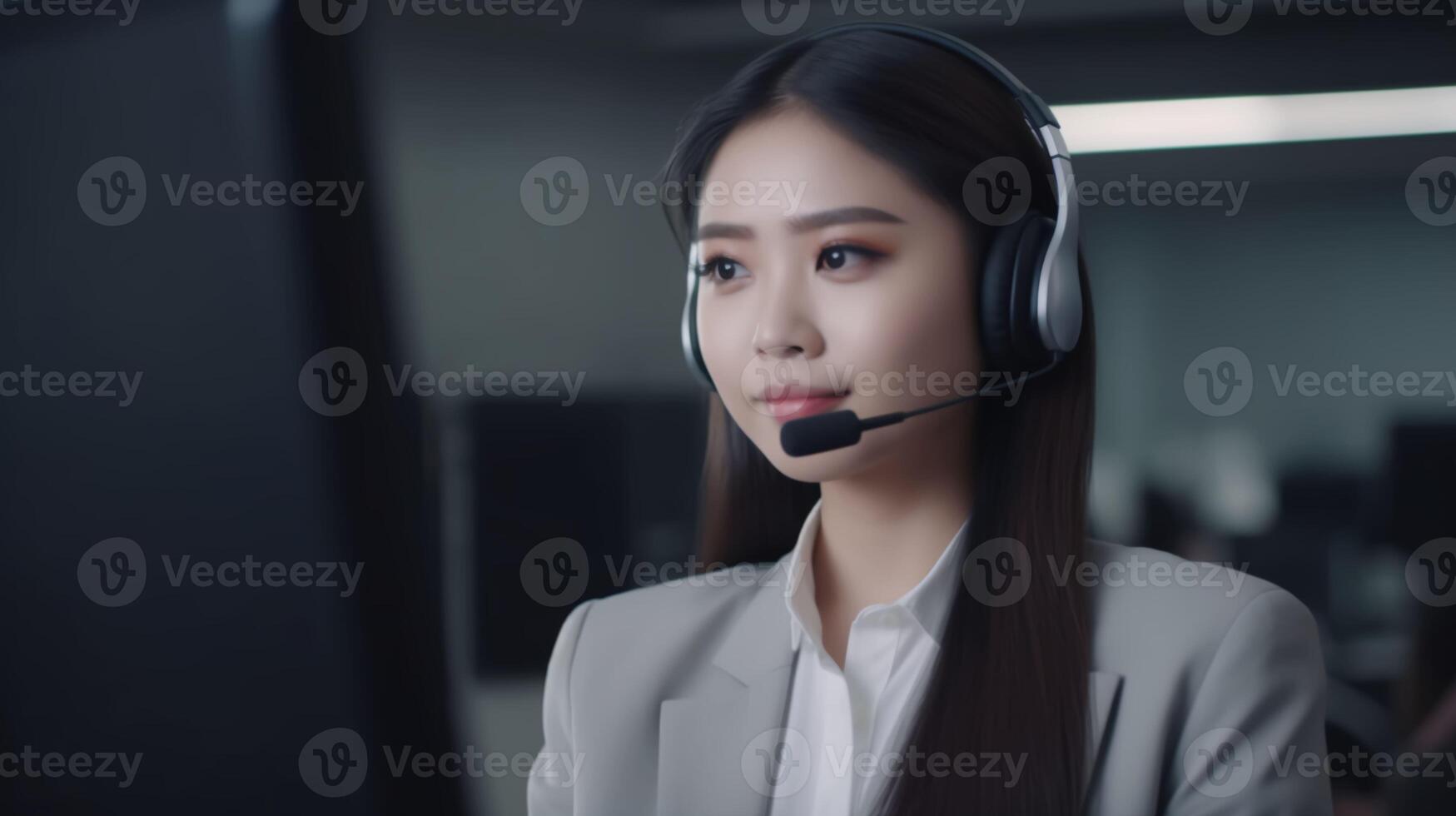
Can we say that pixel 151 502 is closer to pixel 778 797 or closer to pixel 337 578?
pixel 337 578

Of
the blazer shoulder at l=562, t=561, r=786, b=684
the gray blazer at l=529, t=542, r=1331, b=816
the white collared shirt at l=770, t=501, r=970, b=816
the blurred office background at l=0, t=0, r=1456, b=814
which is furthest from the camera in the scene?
the blurred office background at l=0, t=0, r=1456, b=814

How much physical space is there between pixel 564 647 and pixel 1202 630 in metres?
0.62

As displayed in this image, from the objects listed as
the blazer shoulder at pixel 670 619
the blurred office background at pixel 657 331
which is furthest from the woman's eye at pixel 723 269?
the blurred office background at pixel 657 331

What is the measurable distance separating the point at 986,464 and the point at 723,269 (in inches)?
12.2

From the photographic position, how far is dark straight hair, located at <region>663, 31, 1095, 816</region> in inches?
33.8

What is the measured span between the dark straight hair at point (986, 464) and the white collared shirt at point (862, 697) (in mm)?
27

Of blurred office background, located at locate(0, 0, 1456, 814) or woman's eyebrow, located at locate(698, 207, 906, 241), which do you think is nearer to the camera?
woman's eyebrow, located at locate(698, 207, 906, 241)

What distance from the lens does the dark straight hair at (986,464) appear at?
2.81ft

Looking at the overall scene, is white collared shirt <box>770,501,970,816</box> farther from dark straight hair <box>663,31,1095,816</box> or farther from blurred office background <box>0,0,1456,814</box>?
blurred office background <box>0,0,1456,814</box>

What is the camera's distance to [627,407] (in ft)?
4.66

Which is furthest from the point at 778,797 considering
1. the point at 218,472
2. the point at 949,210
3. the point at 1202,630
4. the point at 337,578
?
the point at 218,472

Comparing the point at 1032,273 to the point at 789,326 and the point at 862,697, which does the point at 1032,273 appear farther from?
the point at 862,697

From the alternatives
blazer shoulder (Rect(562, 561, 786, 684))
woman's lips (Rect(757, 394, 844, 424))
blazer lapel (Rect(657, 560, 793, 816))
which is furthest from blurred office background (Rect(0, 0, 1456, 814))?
woman's lips (Rect(757, 394, 844, 424))

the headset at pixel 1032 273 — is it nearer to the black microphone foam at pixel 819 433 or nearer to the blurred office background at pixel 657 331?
the black microphone foam at pixel 819 433
